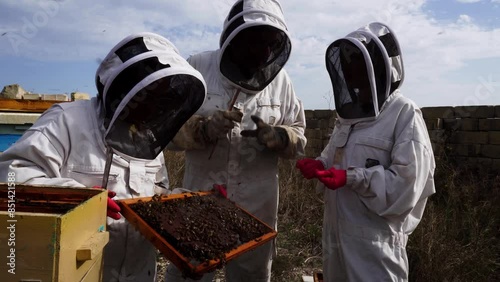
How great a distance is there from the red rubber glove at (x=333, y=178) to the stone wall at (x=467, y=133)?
210 inches

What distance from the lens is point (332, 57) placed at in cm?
294

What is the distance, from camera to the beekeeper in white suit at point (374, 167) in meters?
2.42

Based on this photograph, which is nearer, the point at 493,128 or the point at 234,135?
the point at 234,135

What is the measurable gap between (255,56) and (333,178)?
1.20 meters

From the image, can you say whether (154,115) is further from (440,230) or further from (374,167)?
(440,230)

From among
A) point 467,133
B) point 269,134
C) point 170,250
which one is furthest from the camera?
point 467,133

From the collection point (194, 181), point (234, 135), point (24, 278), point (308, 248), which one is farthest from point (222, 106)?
point (308, 248)

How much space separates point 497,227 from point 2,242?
568cm

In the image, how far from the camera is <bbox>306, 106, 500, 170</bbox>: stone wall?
22.3 ft

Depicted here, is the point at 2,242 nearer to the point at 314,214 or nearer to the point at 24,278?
the point at 24,278

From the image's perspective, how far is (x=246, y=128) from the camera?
3238mm

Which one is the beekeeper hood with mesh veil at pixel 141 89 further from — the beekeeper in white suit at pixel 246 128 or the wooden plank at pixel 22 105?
the wooden plank at pixel 22 105

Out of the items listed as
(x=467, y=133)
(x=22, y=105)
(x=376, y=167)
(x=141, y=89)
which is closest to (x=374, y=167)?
(x=376, y=167)

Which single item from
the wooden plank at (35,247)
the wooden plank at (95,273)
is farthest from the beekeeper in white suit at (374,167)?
the wooden plank at (35,247)
